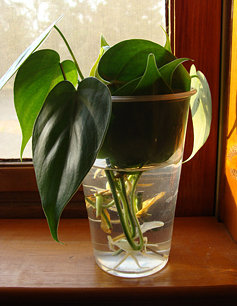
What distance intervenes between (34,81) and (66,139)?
0.13m

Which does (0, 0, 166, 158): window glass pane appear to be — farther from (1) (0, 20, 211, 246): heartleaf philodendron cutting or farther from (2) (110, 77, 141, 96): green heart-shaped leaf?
(2) (110, 77, 141, 96): green heart-shaped leaf

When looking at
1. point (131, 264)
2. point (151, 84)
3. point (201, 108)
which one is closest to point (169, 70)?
point (151, 84)

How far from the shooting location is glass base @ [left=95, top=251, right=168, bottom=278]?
1.94ft

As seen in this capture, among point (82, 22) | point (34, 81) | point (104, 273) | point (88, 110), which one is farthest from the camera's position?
point (82, 22)

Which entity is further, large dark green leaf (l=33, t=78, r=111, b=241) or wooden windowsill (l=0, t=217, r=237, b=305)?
wooden windowsill (l=0, t=217, r=237, b=305)

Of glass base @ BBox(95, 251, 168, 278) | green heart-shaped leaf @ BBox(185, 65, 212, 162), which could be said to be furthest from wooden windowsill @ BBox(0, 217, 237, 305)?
green heart-shaped leaf @ BBox(185, 65, 212, 162)

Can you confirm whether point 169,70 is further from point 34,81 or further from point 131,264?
point 131,264

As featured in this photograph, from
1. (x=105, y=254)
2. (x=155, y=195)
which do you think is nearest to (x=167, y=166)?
(x=155, y=195)

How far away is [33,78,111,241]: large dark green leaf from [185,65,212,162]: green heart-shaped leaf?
0.66 feet

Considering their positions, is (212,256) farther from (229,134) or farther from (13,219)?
(13,219)

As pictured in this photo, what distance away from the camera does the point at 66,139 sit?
1.35 feet

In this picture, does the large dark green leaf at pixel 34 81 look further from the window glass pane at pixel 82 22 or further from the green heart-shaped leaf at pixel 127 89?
the window glass pane at pixel 82 22

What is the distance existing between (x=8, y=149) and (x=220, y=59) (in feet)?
1.39

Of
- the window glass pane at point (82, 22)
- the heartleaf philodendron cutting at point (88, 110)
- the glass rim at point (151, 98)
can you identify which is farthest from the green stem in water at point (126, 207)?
the window glass pane at point (82, 22)
